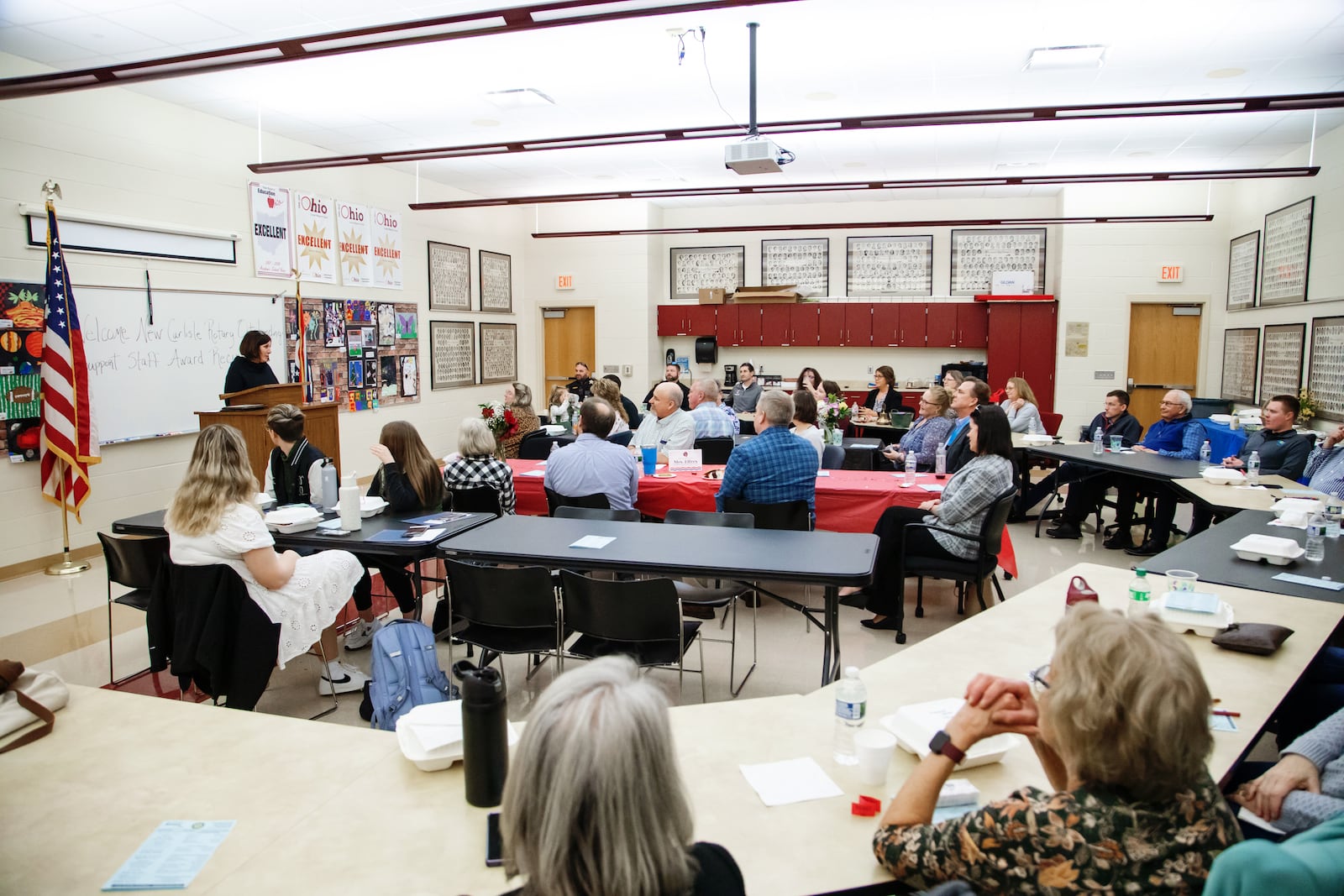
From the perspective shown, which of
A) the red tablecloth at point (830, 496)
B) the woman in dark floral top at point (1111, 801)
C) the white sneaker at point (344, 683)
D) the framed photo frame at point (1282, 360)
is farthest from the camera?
the framed photo frame at point (1282, 360)

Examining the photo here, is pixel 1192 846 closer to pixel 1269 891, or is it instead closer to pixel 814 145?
pixel 1269 891

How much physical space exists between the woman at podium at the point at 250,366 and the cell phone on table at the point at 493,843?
6374 mm

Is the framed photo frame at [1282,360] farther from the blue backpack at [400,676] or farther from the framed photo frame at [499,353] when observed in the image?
the framed photo frame at [499,353]

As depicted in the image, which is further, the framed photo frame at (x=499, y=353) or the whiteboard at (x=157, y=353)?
the framed photo frame at (x=499, y=353)

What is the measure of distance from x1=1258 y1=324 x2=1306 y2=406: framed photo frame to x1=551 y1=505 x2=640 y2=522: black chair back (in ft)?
25.3

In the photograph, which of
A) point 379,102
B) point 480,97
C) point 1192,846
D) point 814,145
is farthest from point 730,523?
point 814,145

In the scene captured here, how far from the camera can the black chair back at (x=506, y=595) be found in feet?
11.7

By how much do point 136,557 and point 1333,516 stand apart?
234 inches

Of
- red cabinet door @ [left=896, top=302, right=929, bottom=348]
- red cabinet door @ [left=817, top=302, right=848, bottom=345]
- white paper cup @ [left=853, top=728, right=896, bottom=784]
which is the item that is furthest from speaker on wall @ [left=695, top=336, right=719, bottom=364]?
white paper cup @ [left=853, top=728, right=896, bottom=784]

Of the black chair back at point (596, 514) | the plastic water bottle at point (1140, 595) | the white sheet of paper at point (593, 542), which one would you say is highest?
the plastic water bottle at point (1140, 595)

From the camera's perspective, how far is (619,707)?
1178 millimetres

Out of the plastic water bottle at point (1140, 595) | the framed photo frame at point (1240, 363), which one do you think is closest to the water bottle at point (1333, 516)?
the plastic water bottle at point (1140, 595)

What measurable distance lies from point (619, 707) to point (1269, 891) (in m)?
1.01

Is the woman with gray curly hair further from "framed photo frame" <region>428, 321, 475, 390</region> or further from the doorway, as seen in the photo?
the doorway
